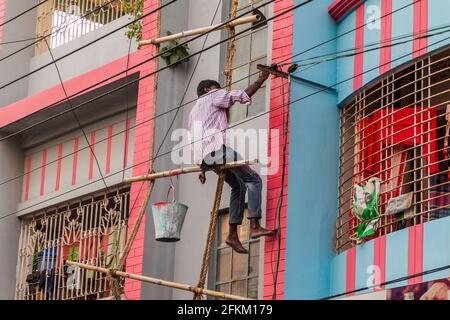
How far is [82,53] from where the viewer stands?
17.8 m

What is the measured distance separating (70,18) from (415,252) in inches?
336

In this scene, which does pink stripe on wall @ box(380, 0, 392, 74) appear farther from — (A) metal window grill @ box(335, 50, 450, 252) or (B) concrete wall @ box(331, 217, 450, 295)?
(B) concrete wall @ box(331, 217, 450, 295)

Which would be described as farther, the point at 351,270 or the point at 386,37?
the point at 386,37

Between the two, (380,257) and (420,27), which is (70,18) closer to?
(420,27)

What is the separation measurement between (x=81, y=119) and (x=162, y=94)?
267 cm

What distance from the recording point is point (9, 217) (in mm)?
18672

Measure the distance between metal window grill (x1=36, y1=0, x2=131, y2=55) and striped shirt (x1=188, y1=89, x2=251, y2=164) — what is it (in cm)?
478

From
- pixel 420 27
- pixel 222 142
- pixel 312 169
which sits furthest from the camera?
pixel 312 169

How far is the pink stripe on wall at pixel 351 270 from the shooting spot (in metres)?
13.0

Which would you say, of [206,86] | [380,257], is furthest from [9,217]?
[380,257]

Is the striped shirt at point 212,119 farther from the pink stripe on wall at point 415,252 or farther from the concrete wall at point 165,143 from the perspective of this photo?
the pink stripe on wall at point 415,252

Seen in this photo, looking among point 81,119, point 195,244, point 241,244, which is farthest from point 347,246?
point 81,119

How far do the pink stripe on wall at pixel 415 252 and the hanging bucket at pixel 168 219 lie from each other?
2.74m

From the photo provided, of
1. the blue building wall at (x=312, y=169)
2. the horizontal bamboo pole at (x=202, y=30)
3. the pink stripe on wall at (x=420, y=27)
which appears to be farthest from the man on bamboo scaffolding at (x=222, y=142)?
the pink stripe on wall at (x=420, y=27)
